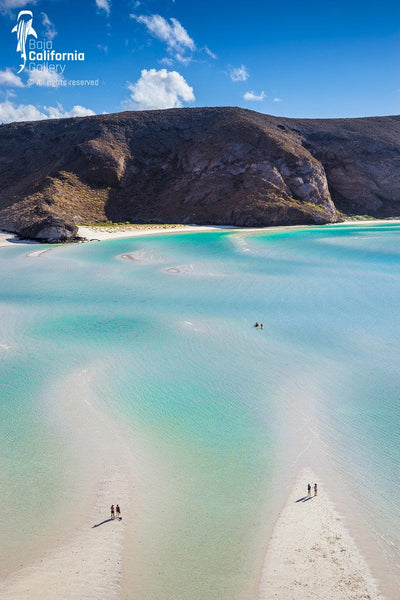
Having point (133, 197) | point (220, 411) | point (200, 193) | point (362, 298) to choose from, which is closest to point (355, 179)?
point (200, 193)

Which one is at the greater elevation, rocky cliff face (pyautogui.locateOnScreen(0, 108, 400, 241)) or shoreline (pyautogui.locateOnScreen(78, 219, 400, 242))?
rocky cliff face (pyautogui.locateOnScreen(0, 108, 400, 241))

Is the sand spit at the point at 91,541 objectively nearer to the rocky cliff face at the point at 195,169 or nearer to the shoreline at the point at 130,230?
the shoreline at the point at 130,230

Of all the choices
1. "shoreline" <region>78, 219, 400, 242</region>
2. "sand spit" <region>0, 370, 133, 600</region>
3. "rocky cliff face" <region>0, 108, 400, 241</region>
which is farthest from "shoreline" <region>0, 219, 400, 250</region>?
"sand spit" <region>0, 370, 133, 600</region>

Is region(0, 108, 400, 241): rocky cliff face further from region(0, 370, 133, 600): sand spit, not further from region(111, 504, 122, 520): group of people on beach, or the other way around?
region(111, 504, 122, 520): group of people on beach

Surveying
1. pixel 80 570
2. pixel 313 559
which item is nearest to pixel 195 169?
pixel 313 559

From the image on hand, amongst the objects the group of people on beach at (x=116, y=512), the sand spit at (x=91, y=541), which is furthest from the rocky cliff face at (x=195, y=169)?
the group of people on beach at (x=116, y=512)
